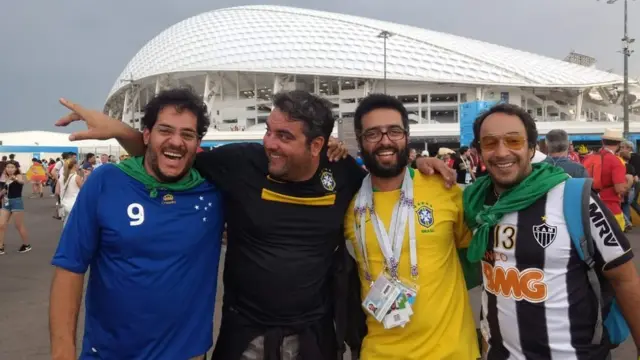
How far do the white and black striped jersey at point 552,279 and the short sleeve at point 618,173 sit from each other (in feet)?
13.4

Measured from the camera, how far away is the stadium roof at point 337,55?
154 ft

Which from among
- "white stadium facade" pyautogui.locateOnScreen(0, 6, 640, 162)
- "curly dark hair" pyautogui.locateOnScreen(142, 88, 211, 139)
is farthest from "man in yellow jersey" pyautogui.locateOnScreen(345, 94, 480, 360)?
"white stadium facade" pyautogui.locateOnScreen(0, 6, 640, 162)

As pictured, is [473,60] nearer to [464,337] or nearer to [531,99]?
[531,99]

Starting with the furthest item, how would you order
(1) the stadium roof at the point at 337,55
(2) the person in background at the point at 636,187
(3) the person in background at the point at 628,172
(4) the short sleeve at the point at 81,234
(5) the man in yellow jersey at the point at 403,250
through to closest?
(1) the stadium roof at the point at 337,55 → (2) the person in background at the point at 636,187 → (3) the person in background at the point at 628,172 → (5) the man in yellow jersey at the point at 403,250 → (4) the short sleeve at the point at 81,234

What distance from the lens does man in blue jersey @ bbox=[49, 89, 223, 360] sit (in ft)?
5.69

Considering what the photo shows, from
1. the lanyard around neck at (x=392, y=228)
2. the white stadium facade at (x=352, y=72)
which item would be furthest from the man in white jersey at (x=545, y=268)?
the white stadium facade at (x=352, y=72)

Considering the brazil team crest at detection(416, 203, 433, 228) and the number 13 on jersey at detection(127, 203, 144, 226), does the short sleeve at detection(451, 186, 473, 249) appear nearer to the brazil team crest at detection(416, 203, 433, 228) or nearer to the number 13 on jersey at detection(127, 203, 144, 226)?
the brazil team crest at detection(416, 203, 433, 228)

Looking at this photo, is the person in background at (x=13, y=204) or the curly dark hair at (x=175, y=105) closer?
the curly dark hair at (x=175, y=105)

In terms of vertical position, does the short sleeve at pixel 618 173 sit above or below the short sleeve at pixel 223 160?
below

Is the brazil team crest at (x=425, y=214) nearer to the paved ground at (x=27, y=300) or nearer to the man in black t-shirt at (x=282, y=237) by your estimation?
the man in black t-shirt at (x=282, y=237)

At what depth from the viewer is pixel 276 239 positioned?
191cm

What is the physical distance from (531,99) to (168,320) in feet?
175

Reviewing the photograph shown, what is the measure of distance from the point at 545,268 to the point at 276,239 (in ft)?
3.34

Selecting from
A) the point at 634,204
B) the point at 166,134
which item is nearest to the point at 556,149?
the point at 166,134
